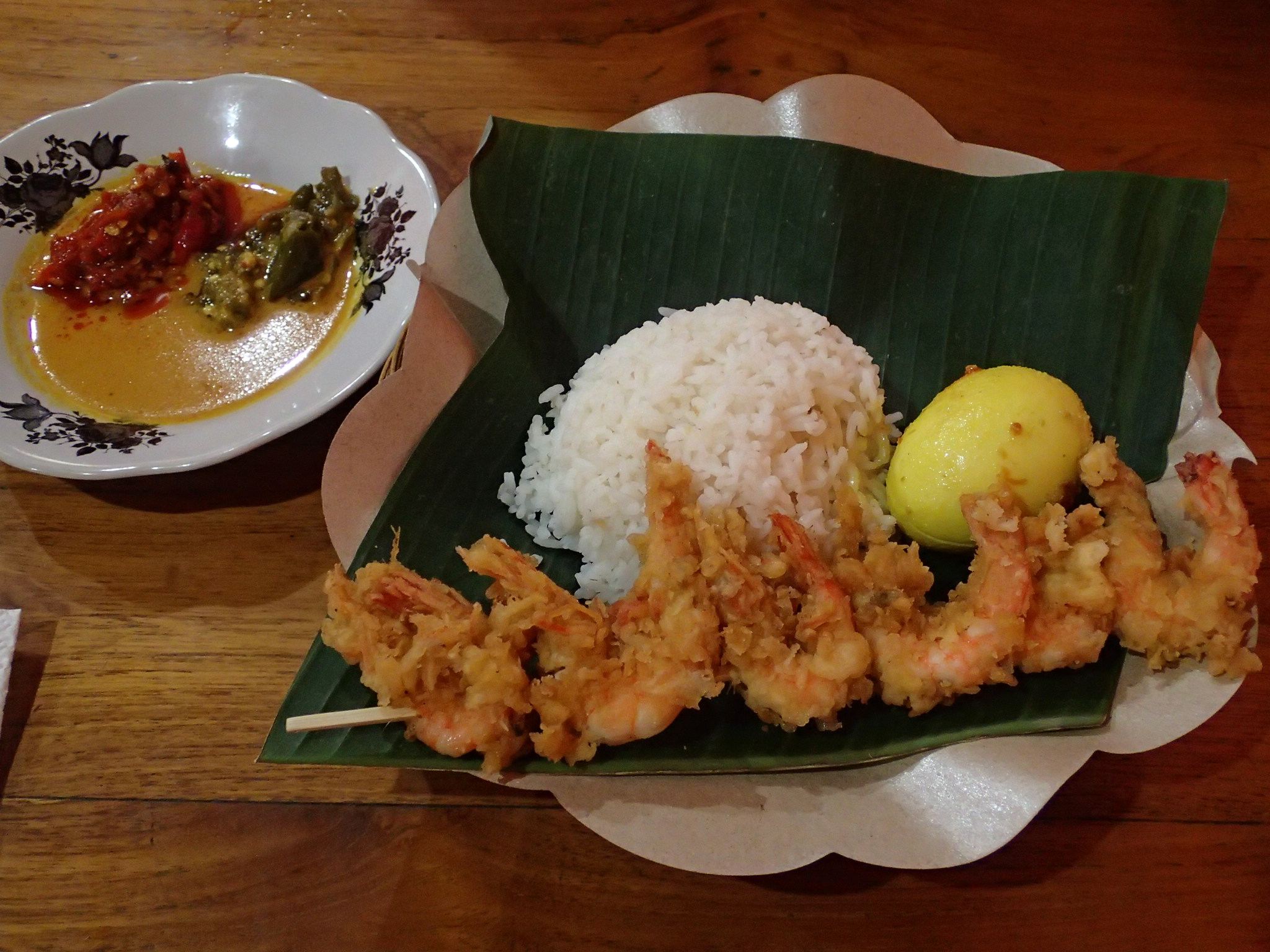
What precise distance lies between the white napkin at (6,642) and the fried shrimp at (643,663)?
1530 millimetres

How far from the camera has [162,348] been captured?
284cm

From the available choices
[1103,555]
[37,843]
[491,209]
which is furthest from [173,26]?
[1103,555]

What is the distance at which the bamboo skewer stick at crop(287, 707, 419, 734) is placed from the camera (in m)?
1.86

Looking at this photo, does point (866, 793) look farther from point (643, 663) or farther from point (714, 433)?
point (714, 433)

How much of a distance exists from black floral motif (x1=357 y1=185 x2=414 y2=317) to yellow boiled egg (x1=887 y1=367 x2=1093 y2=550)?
6.13ft

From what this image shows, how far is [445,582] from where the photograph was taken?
2.28 metres

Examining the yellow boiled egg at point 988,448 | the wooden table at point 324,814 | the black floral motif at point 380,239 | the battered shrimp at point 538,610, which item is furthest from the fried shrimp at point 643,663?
the black floral motif at point 380,239

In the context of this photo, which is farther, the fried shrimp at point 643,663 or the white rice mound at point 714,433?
the white rice mound at point 714,433

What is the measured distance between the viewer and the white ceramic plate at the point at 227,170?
2.44m

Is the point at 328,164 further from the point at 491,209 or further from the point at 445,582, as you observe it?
the point at 445,582

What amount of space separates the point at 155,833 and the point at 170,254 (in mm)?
2097

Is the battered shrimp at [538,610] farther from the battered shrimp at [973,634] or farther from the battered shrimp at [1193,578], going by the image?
the battered shrimp at [1193,578]

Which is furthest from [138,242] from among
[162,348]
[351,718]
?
[351,718]

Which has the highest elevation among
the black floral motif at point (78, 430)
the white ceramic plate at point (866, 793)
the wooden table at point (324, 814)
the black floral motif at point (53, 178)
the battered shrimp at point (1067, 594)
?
the black floral motif at point (53, 178)
